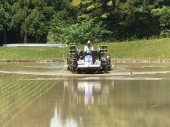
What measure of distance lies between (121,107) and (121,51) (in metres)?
24.3

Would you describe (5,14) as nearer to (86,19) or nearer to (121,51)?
(86,19)

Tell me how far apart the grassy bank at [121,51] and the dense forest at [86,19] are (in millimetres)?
5155

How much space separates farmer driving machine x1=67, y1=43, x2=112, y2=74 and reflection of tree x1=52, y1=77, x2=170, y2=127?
15.1 feet

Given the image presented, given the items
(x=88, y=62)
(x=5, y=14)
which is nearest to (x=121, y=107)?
(x=88, y=62)

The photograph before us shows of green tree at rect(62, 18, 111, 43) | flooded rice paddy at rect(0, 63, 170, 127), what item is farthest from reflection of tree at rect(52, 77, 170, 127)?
green tree at rect(62, 18, 111, 43)

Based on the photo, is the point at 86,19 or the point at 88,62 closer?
the point at 88,62

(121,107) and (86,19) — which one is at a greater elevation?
(86,19)

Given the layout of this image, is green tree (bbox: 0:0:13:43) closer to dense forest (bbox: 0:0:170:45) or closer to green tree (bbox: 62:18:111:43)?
dense forest (bbox: 0:0:170:45)

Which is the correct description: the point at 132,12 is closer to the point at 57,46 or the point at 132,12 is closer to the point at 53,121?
the point at 57,46

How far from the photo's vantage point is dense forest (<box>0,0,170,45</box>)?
3950 cm

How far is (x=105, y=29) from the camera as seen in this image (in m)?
43.4

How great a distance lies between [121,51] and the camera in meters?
32.5

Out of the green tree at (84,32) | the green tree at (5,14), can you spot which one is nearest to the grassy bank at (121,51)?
the green tree at (84,32)

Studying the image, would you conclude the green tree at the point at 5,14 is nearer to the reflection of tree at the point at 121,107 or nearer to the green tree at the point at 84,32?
the green tree at the point at 84,32
